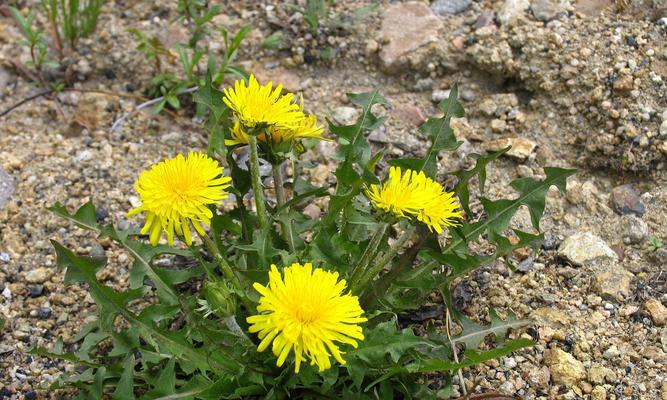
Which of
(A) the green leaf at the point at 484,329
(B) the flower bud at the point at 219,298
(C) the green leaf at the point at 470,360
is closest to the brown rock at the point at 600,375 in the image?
(A) the green leaf at the point at 484,329

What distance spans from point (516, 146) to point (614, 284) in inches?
34.9

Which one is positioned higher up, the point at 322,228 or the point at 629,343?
the point at 322,228

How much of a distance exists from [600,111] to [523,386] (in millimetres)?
1519

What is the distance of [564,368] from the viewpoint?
259 cm

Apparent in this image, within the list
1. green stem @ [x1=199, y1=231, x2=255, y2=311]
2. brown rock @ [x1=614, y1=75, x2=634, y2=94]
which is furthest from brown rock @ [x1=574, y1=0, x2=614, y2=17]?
green stem @ [x1=199, y1=231, x2=255, y2=311]

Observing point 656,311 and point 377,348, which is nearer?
point 377,348

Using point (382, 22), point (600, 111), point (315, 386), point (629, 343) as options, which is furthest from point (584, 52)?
point (315, 386)

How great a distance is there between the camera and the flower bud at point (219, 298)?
7.04ft

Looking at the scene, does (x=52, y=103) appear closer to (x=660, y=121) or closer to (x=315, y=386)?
(x=315, y=386)

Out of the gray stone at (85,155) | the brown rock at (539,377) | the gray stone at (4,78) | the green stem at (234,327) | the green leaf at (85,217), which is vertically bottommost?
the brown rock at (539,377)

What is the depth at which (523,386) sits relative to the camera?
2.58 m

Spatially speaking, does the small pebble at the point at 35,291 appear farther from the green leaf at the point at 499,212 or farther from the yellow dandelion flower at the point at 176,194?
the green leaf at the point at 499,212

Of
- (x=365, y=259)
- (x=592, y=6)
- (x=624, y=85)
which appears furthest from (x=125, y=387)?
(x=592, y=6)

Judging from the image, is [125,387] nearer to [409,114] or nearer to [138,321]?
[138,321]
